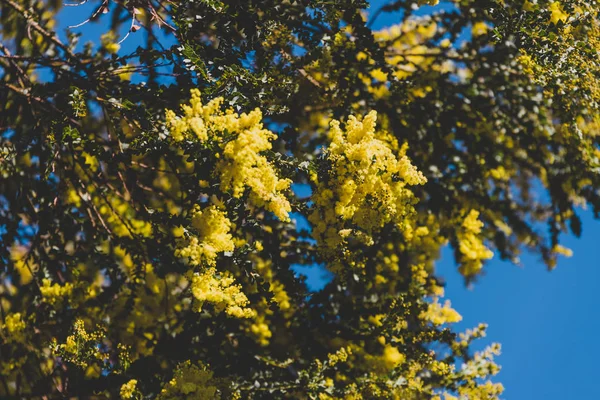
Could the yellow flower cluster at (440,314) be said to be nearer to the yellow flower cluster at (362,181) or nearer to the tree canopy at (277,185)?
the tree canopy at (277,185)

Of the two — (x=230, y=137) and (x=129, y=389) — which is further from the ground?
(x=230, y=137)

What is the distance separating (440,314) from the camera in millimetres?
4082

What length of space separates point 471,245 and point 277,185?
109 inches

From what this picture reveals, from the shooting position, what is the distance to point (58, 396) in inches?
128

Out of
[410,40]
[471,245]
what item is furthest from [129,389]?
[410,40]

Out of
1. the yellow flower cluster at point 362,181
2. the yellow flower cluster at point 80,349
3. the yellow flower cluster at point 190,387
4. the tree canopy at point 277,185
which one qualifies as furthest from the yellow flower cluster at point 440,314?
the yellow flower cluster at point 80,349

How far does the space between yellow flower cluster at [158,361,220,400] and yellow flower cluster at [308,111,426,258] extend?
94cm

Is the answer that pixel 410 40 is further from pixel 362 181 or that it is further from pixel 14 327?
pixel 14 327

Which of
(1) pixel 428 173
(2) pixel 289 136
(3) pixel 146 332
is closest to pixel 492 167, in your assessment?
(1) pixel 428 173

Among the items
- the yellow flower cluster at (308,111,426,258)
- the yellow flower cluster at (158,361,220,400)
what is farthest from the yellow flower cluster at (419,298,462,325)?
the yellow flower cluster at (158,361,220,400)

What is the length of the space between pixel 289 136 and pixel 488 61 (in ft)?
5.68

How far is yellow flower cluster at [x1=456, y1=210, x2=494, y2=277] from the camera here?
4504mm

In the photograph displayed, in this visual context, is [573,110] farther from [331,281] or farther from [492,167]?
[331,281]

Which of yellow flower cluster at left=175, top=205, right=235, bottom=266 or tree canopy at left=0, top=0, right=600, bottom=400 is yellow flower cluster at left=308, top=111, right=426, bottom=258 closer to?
tree canopy at left=0, top=0, right=600, bottom=400
